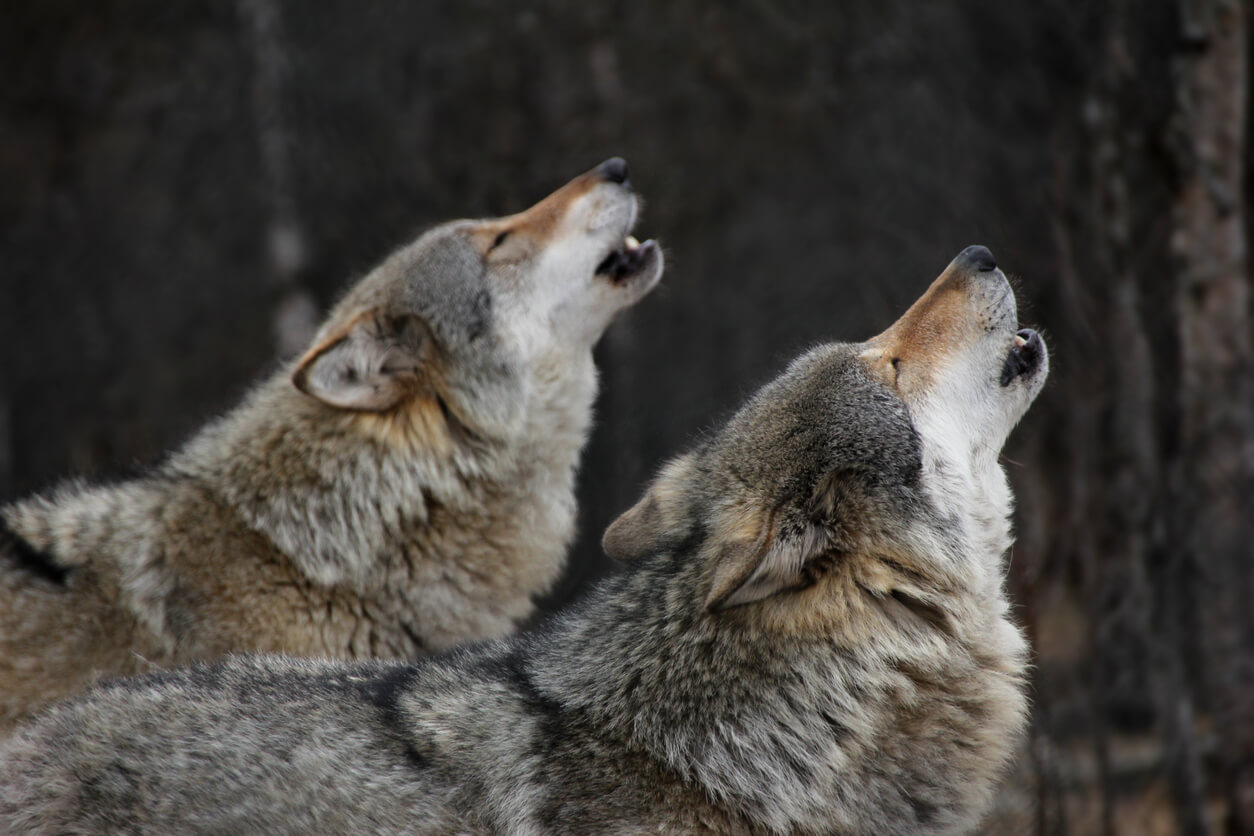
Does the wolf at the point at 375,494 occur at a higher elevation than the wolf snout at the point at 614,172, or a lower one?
lower

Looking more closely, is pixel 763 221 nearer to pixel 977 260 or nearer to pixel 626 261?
pixel 626 261

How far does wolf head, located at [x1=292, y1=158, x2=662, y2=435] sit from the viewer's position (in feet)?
16.0

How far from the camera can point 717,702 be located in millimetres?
3102

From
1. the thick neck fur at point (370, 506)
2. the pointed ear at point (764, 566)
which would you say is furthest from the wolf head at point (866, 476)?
the thick neck fur at point (370, 506)

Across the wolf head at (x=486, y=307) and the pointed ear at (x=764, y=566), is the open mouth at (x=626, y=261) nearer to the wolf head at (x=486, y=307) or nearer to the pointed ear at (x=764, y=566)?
the wolf head at (x=486, y=307)

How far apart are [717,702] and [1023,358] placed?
5.27 feet

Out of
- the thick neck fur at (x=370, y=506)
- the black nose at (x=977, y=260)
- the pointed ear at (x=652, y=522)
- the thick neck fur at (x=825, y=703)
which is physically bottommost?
the thick neck fur at (x=825, y=703)

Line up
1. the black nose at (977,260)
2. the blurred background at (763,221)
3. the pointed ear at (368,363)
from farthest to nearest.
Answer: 1. the blurred background at (763,221)
2. the pointed ear at (368,363)
3. the black nose at (977,260)

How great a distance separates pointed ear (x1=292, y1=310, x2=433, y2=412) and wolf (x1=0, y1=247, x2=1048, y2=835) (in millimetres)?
1510

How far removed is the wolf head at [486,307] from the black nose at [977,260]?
1741mm

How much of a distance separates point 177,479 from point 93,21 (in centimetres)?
1150

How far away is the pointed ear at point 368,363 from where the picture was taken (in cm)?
467

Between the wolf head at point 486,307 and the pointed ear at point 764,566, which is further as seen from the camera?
the wolf head at point 486,307

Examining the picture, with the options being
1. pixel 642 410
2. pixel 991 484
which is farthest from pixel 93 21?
pixel 991 484
